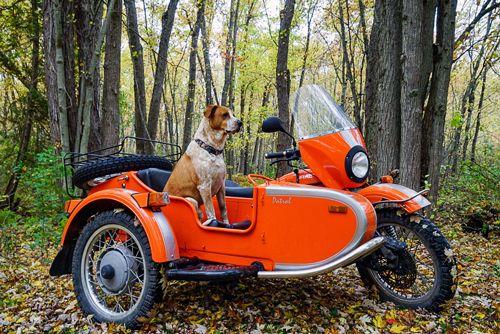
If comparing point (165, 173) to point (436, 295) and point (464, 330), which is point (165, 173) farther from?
point (464, 330)

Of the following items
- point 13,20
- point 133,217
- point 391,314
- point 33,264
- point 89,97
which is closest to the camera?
point 391,314

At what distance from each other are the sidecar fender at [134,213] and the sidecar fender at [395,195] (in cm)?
176

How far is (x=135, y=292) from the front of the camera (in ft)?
10.6

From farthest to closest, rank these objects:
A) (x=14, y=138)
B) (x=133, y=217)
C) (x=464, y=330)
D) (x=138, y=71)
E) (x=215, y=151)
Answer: (x=138, y=71) → (x=14, y=138) → (x=215, y=151) → (x=133, y=217) → (x=464, y=330)

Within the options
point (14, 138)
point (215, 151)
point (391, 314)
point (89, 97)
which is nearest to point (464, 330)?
point (391, 314)

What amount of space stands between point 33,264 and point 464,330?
5.53 m

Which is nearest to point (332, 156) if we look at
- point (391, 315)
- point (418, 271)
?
point (418, 271)

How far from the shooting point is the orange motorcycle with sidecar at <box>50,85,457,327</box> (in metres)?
2.32

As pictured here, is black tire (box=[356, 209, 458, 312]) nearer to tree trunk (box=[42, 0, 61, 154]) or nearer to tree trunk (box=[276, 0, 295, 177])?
tree trunk (box=[42, 0, 61, 154])

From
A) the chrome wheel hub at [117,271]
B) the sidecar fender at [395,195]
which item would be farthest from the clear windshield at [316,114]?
the chrome wheel hub at [117,271]

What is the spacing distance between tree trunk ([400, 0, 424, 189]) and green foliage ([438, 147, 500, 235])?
89 cm

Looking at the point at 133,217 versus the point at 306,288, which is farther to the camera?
the point at 306,288

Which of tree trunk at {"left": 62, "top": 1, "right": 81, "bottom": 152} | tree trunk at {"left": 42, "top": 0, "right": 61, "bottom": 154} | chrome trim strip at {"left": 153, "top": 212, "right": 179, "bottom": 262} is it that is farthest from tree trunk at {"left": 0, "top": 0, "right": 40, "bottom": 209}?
chrome trim strip at {"left": 153, "top": 212, "right": 179, "bottom": 262}

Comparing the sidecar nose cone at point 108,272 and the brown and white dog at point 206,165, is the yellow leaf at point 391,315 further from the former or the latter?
the sidecar nose cone at point 108,272
